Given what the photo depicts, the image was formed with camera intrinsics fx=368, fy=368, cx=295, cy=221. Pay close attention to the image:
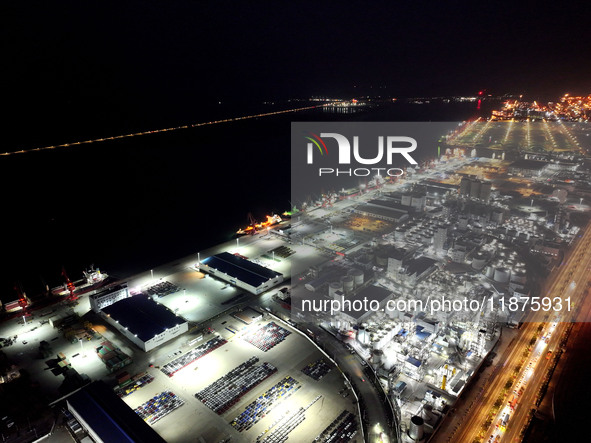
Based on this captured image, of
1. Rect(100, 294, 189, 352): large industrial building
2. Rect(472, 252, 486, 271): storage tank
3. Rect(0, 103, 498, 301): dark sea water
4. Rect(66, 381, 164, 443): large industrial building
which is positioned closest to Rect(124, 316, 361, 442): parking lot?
Rect(66, 381, 164, 443): large industrial building

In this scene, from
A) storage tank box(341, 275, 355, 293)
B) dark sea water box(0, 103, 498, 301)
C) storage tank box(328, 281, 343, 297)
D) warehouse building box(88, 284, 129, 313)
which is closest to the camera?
warehouse building box(88, 284, 129, 313)

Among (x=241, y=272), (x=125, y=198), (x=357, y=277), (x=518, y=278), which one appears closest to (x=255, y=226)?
(x=241, y=272)

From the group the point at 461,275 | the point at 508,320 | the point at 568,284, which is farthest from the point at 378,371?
the point at 568,284

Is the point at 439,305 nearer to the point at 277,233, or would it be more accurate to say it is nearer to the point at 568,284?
the point at 568,284

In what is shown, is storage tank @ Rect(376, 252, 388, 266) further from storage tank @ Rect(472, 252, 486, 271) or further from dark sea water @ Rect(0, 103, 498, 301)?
dark sea water @ Rect(0, 103, 498, 301)

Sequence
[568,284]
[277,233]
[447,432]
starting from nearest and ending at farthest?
1. [447,432]
2. [568,284]
3. [277,233]

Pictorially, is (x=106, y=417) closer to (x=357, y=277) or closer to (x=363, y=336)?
(x=363, y=336)

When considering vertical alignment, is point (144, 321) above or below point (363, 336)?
above
